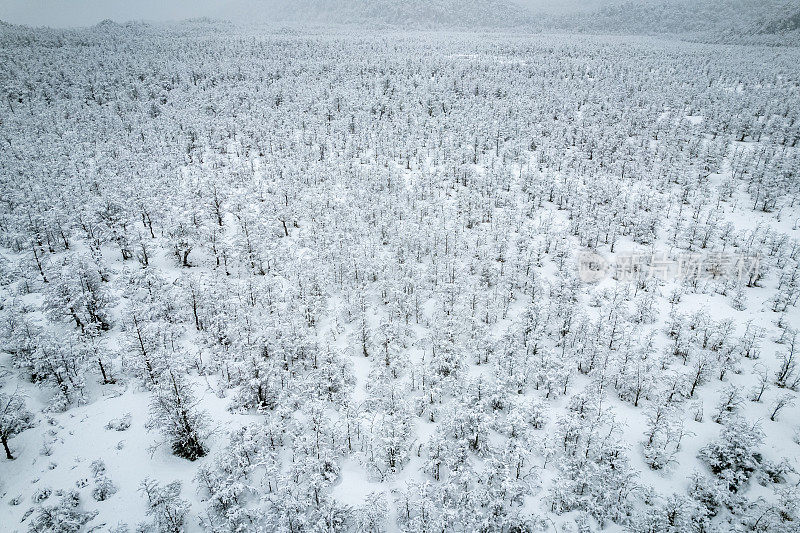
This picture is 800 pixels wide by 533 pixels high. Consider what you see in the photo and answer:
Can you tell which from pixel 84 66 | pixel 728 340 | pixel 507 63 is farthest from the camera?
pixel 507 63

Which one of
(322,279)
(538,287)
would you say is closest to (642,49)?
(538,287)

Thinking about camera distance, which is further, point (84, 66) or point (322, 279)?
point (84, 66)

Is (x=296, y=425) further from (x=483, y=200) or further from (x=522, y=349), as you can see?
(x=483, y=200)

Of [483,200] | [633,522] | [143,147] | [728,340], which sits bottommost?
[633,522]

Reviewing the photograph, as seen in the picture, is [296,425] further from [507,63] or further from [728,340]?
[507,63]

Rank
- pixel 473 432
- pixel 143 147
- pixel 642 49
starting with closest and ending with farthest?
pixel 473 432 → pixel 143 147 → pixel 642 49

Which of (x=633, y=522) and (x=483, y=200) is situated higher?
(x=483, y=200)

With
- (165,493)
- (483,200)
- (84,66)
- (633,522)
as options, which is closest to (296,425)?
(165,493)
